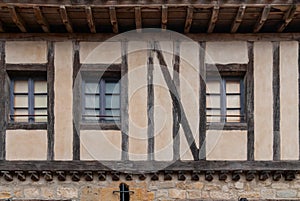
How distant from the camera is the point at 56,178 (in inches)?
361

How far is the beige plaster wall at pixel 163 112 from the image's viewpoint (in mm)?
9180

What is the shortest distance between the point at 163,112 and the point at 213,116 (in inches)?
30.4

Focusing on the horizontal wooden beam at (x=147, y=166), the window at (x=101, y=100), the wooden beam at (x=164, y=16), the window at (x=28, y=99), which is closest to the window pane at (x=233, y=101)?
the horizontal wooden beam at (x=147, y=166)

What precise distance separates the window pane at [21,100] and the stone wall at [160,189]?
44.3 inches

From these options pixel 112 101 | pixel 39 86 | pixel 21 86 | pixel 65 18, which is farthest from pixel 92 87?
pixel 65 18

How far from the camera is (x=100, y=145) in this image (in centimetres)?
916

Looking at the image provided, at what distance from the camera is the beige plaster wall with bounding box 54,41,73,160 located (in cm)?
915

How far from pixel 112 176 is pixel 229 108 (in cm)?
202

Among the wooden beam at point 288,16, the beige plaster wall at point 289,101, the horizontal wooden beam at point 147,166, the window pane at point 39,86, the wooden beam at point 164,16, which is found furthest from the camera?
the window pane at point 39,86

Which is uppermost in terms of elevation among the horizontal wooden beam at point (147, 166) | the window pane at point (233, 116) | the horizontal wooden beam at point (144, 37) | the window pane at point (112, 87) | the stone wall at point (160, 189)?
the horizontal wooden beam at point (144, 37)

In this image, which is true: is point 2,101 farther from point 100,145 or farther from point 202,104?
point 202,104

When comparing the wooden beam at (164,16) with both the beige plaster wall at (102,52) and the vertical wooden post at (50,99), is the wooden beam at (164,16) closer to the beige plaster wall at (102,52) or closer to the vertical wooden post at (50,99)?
the beige plaster wall at (102,52)

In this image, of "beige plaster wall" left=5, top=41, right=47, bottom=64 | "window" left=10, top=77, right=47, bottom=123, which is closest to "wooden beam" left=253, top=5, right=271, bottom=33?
"beige plaster wall" left=5, top=41, right=47, bottom=64

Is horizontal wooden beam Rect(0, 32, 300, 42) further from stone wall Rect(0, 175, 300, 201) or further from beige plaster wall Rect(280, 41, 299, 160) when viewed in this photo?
stone wall Rect(0, 175, 300, 201)
